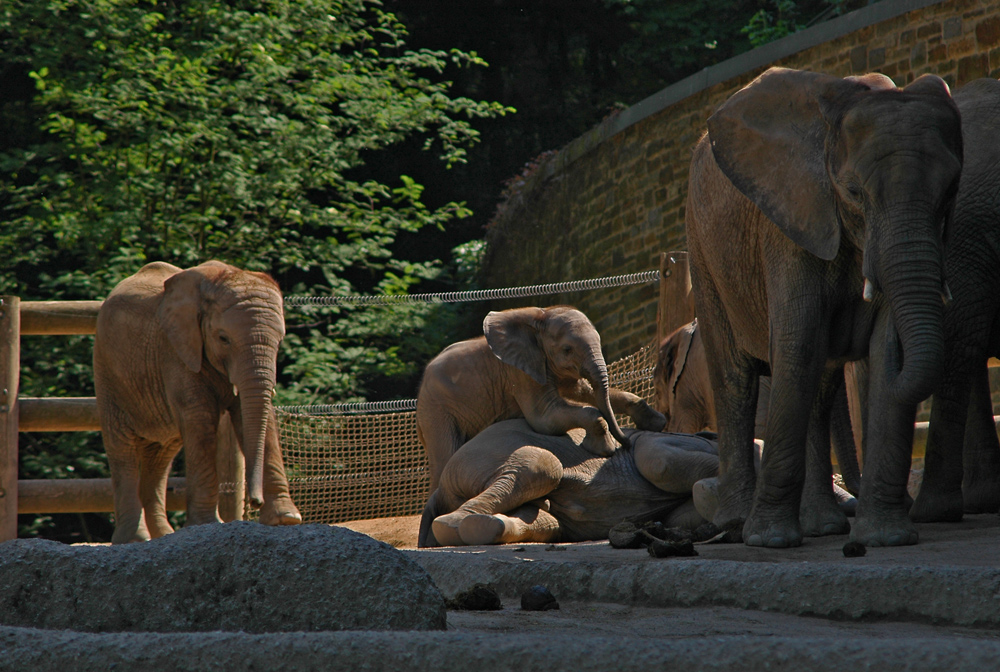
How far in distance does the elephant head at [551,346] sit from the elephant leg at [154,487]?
2812 millimetres

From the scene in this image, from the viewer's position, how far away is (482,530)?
586 cm

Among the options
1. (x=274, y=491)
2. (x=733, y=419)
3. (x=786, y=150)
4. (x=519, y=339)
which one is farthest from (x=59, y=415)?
(x=786, y=150)

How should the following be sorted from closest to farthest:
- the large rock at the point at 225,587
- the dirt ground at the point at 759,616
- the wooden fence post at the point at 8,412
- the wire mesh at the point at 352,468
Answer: the large rock at the point at 225,587
the dirt ground at the point at 759,616
the wooden fence post at the point at 8,412
the wire mesh at the point at 352,468

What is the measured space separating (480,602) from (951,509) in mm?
2623

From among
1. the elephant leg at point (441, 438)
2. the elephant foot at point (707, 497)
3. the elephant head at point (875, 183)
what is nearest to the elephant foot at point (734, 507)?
the elephant foot at point (707, 497)

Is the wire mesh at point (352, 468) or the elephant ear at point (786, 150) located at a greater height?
the elephant ear at point (786, 150)

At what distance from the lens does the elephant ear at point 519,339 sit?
687 centimetres

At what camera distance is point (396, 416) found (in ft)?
41.6

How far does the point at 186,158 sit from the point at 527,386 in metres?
9.64

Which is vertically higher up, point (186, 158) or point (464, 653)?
point (186, 158)

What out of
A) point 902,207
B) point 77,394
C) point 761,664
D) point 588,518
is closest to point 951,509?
point 902,207

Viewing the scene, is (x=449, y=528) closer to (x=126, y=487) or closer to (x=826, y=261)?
(x=826, y=261)

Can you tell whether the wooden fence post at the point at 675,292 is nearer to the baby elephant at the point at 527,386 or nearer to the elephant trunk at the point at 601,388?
the baby elephant at the point at 527,386


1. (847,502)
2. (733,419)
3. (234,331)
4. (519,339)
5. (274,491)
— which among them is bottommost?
(274,491)
